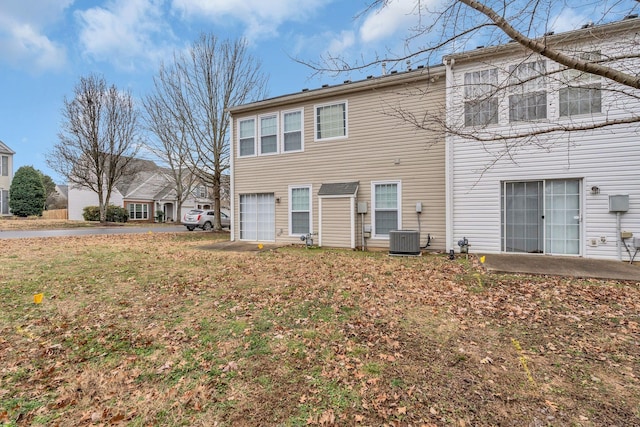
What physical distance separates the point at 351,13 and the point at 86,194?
37.9m

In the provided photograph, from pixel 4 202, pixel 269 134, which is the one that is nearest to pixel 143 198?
pixel 4 202

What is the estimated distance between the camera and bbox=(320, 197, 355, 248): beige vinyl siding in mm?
10188

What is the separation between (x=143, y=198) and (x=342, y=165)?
2933 cm

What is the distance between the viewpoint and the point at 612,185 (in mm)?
7254

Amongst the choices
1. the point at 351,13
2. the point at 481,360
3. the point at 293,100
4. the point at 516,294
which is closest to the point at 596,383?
the point at 481,360

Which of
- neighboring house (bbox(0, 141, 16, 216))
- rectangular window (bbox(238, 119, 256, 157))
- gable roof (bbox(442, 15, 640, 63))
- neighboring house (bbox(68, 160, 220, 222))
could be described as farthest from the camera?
neighboring house (bbox(68, 160, 220, 222))

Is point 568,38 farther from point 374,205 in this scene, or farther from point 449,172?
point 374,205

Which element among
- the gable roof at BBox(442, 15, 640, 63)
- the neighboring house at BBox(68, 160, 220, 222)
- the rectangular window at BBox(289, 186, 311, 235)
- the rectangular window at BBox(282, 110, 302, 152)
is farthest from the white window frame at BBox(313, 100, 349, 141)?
the neighboring house at BBox(68, 160, 220, 222)

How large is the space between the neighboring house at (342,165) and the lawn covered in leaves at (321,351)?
3.97 meters

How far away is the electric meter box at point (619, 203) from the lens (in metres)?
7.05

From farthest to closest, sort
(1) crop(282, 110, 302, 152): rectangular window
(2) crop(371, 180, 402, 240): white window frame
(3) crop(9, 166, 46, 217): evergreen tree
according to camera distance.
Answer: (3) crop(9, 166, 46, 217): evergreen tree
(1) crop(282, 110, 302, 152): rectangular window
(2) crop(371, 180, 402, 240): white window frame

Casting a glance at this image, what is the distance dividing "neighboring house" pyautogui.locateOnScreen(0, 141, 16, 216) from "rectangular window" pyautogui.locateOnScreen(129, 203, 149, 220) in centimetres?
1010

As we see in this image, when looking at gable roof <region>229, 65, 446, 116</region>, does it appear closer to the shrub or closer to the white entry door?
the white entry door

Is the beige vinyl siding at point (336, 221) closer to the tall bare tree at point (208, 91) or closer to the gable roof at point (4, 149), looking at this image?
the tall bare tree at point (208, 91)
